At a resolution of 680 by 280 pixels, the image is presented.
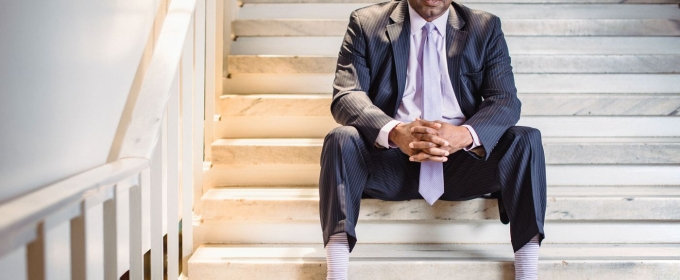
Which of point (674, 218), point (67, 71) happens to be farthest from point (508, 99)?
point (67, 71)

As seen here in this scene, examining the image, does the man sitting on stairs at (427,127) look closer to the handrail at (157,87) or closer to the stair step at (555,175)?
the stair step at (555,175)

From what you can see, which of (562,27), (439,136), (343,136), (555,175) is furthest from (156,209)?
(562,27)

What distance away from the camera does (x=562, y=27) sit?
9.45 ft

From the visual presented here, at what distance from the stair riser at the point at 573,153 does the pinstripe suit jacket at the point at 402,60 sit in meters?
0.33

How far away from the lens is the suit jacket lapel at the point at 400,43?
2.04 metres

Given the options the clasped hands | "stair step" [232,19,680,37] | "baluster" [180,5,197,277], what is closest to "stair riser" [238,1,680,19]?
"stair step" [232,19,680,37]

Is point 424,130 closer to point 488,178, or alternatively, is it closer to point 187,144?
point 488,178

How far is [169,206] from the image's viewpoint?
1.74m

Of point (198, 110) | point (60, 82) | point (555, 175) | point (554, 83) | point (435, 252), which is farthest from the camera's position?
point (554, 83)

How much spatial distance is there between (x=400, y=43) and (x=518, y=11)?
1242 mm

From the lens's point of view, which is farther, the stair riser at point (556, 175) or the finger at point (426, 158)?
the stair riser at point (556, 175)

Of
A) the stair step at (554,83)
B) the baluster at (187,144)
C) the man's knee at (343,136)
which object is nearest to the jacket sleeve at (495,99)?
the man's knee at (343,136)

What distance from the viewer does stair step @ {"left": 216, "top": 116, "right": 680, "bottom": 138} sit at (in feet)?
8.13

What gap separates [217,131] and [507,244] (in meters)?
1.12
